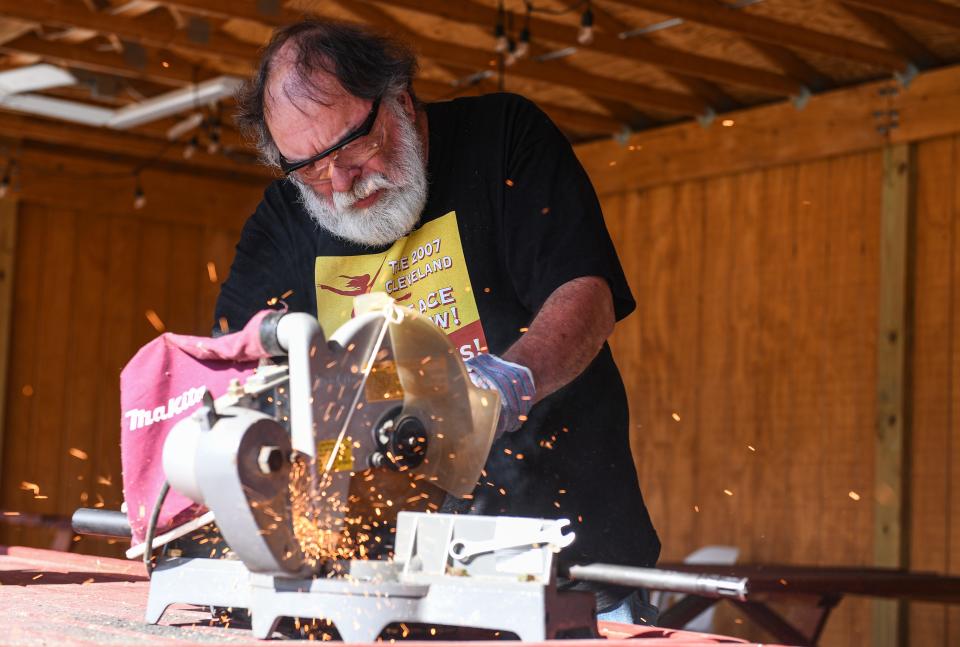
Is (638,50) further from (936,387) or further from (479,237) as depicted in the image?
(479,237)

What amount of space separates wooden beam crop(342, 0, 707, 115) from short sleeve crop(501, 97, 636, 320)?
11.1ft

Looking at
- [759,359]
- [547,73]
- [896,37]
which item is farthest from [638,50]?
[759,359]

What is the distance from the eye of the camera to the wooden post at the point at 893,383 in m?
6.08

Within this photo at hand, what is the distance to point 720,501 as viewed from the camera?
22.8ft

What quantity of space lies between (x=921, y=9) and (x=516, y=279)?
3.71 m

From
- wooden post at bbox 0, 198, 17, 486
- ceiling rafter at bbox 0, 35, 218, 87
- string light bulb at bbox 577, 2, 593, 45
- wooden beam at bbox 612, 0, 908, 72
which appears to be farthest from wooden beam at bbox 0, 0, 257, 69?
wooden post at bbox 0, 198, 17, 486

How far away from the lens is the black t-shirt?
2064mm

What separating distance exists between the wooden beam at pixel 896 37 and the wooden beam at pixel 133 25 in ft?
8.57

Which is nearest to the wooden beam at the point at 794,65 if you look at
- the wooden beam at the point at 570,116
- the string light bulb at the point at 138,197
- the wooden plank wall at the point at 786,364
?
the wooden plank wall at the point at 786,364

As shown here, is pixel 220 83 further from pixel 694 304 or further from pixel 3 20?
pixel 694 304

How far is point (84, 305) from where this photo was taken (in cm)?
852

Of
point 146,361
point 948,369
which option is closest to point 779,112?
point 948,369

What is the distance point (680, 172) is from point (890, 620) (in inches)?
98.1

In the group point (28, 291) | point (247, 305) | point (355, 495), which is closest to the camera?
point (355, 495)
